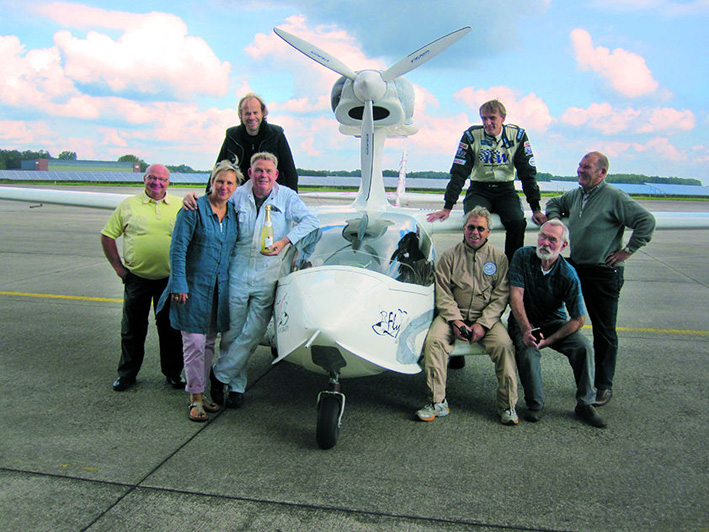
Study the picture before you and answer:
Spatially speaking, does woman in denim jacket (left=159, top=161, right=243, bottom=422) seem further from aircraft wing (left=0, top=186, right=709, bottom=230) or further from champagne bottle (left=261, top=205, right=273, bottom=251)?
aircraft wing (left=0, top=186, right=709, bottom=230)

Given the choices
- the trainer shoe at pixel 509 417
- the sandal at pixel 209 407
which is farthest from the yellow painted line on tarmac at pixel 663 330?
the sandal at pixel 209 407

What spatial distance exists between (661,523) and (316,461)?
1954 millimetres

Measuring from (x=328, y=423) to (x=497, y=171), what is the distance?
10.2ft

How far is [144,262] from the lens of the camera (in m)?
4.43

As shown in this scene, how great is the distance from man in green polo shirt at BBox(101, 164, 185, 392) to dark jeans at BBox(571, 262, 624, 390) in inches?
138

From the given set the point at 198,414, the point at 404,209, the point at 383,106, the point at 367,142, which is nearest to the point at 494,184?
the point at 404,209

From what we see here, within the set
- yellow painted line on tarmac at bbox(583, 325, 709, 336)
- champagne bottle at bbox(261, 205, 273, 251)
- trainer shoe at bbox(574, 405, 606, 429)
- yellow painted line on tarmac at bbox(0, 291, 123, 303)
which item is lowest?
yellow painted line on tarmac at bbox(0, 291, 123, 303)

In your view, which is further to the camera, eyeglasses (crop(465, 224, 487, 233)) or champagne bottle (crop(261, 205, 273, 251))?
eyeglasses (crop(465, 224, 487, 233))

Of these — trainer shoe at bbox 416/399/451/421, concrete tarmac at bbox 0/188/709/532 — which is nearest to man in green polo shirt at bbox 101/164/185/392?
concrete tarmac at bbox 0/188/709/532

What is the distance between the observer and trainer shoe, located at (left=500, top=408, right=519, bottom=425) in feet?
13.3

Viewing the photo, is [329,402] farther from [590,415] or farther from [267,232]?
[590,415]

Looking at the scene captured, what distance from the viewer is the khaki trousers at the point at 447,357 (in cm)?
411

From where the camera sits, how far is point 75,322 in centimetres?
665

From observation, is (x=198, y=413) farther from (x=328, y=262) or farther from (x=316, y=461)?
(x=328, y=262)
